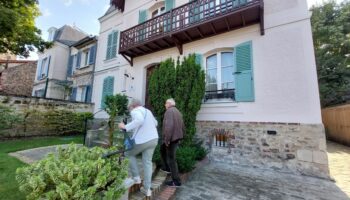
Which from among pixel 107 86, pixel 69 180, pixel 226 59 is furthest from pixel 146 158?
pixel 107 86

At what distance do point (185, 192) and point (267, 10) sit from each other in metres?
6.12

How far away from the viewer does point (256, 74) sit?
567 cm

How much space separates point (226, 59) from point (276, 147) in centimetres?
342

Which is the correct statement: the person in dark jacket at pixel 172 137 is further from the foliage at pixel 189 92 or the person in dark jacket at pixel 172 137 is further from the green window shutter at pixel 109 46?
the green window shutter at pixel 109 46

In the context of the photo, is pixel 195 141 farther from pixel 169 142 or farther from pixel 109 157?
pixel 109 157

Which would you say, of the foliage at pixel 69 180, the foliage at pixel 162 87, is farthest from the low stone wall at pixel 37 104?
the foliage at pixel 69 180

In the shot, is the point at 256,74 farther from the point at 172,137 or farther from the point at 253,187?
the point at 172,137

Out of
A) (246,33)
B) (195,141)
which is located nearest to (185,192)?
(195,141)

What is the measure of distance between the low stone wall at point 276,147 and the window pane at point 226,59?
220 cm

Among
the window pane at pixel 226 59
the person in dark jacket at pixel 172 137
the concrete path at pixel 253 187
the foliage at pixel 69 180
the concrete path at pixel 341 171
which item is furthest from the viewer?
the window pane at pixel 226 59

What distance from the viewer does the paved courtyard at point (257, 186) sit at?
346 centimetres

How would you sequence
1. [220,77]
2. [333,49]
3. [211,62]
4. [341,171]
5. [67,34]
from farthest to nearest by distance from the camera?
1. [67,34]
2. [333,49]
3. [211,62]
4. [220,77]
5. [341,171]

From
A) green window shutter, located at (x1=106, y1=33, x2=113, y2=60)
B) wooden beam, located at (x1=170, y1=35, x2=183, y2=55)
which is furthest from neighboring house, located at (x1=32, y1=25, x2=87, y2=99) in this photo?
wooden beam, located at (x1=170, y1=35, x2=183, y2=55)

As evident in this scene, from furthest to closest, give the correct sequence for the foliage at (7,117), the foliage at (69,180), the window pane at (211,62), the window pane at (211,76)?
the foliage at (7,117) < the window pane at (211,62) < the window pane at (211,76) < the foliage at (69,180)
